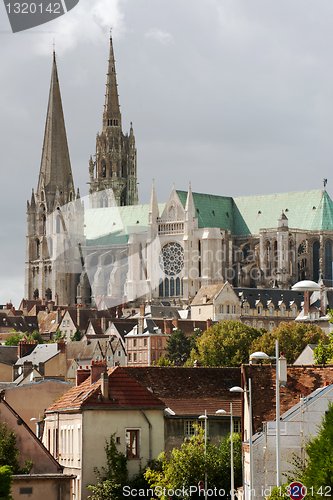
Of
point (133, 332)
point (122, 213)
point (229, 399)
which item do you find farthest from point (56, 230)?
point (229, 399)

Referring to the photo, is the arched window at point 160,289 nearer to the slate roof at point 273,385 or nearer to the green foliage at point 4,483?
the slate roof at point 273,385

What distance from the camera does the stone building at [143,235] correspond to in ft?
479

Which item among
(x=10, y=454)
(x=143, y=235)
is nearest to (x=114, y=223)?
(x=143, y=235)

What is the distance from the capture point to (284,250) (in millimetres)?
143000

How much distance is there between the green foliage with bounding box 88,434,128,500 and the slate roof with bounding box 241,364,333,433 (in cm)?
516

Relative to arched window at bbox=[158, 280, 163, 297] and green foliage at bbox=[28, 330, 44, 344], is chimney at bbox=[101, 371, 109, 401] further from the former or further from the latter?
arched window at bbox=[158, 280, 163, 297]

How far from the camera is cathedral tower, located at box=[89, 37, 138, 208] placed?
18200cm

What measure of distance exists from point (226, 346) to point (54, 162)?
282 ft

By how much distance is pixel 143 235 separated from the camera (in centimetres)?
15362

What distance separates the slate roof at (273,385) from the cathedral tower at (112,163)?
14638 cm

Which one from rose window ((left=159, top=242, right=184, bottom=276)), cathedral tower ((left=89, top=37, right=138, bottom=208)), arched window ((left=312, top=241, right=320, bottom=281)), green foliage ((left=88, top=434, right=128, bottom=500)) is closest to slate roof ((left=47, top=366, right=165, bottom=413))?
green foliage ((left=88, top=434, right=128, bottom=500))

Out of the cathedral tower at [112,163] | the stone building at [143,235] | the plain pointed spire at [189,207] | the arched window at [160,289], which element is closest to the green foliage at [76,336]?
the stone building at [143,235]

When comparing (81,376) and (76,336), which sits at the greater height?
(76,336)

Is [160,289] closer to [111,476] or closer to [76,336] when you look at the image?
[76,336]
